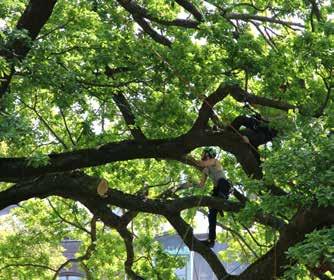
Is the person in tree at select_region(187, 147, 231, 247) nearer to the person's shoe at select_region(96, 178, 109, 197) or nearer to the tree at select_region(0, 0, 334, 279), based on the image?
the tree at select_region(0, 0, 334, 279)

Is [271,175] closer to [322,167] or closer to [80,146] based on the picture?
[322,167]

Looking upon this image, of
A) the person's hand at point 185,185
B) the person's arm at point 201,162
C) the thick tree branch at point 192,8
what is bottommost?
the person's arm at point 201,162

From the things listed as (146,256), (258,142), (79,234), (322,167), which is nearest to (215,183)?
(258,142)

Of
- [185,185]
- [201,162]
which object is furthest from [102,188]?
[185,185]

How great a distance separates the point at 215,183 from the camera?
10.1m

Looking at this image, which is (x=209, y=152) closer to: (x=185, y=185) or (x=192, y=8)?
(x=185, y=185)

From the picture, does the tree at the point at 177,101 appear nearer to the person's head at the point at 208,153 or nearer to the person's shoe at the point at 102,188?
the person's shoe at the point at 102,188

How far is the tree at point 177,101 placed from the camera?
7570mm

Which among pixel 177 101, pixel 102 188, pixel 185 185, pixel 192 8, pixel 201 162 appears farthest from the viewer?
pixel 185 185

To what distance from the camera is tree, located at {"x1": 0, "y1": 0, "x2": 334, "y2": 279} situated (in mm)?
7570

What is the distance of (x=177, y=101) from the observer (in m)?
10.3

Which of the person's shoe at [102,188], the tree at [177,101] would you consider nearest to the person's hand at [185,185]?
the tree at [177,101]

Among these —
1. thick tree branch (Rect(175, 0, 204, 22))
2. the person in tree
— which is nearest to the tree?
thick tree branch (Rect(175, 0, 204, 22))

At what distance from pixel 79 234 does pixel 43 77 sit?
6776 mm
